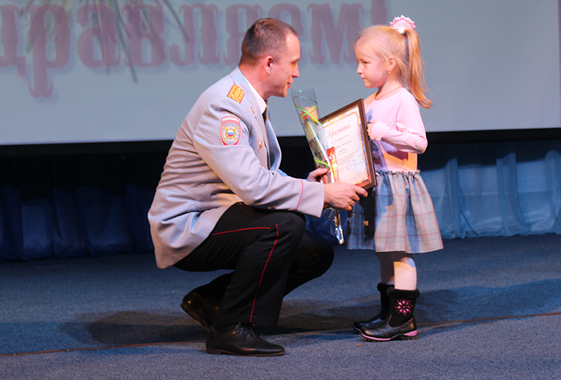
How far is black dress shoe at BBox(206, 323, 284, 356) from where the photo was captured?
1.47 m

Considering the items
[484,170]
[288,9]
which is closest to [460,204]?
[484,170]

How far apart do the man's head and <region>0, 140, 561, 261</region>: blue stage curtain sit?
2390 millimetres

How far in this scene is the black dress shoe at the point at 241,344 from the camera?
1.47 meters

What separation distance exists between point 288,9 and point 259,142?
84.3 inches

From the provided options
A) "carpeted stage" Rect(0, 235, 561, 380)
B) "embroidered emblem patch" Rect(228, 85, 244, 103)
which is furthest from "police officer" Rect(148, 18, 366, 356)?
"carpeted stage" Rect(0, 235, 561, 380)

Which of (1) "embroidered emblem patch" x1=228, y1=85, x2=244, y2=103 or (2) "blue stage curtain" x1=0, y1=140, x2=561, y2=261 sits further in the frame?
(2) "blue stage curtain" x1=0, y1=140, x2=561, y2=261

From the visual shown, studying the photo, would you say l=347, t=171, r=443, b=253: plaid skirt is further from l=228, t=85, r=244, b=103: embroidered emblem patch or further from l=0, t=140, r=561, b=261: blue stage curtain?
l=0, t=140, r=561, b=261: blue stage curtain

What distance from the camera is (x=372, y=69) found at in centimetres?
176

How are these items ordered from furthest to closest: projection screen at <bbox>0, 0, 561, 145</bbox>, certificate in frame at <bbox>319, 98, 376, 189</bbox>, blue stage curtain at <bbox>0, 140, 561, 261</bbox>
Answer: blue stage curtain at <bbox>0, 140, 561, 261</bbox>
projection screen at <bbox>0, 0, 561, 145</bbox>
certificate in frame at <bbox>319, 98, 376, 189</bbox>

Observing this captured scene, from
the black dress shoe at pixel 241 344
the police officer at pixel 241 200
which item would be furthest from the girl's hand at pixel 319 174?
the black dress shoe at pixel 241 344

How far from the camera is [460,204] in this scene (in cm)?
A: 430

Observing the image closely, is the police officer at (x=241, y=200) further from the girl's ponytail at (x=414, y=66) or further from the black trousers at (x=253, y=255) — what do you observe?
the girl's ponytail at (x=414, y=66)

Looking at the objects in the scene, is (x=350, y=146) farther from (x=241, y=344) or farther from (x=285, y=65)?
(x=241, y=344)

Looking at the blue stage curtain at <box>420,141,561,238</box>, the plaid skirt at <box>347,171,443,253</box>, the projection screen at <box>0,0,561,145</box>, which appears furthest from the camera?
the blue stage curtain at <box>420,141,561,238</box>
